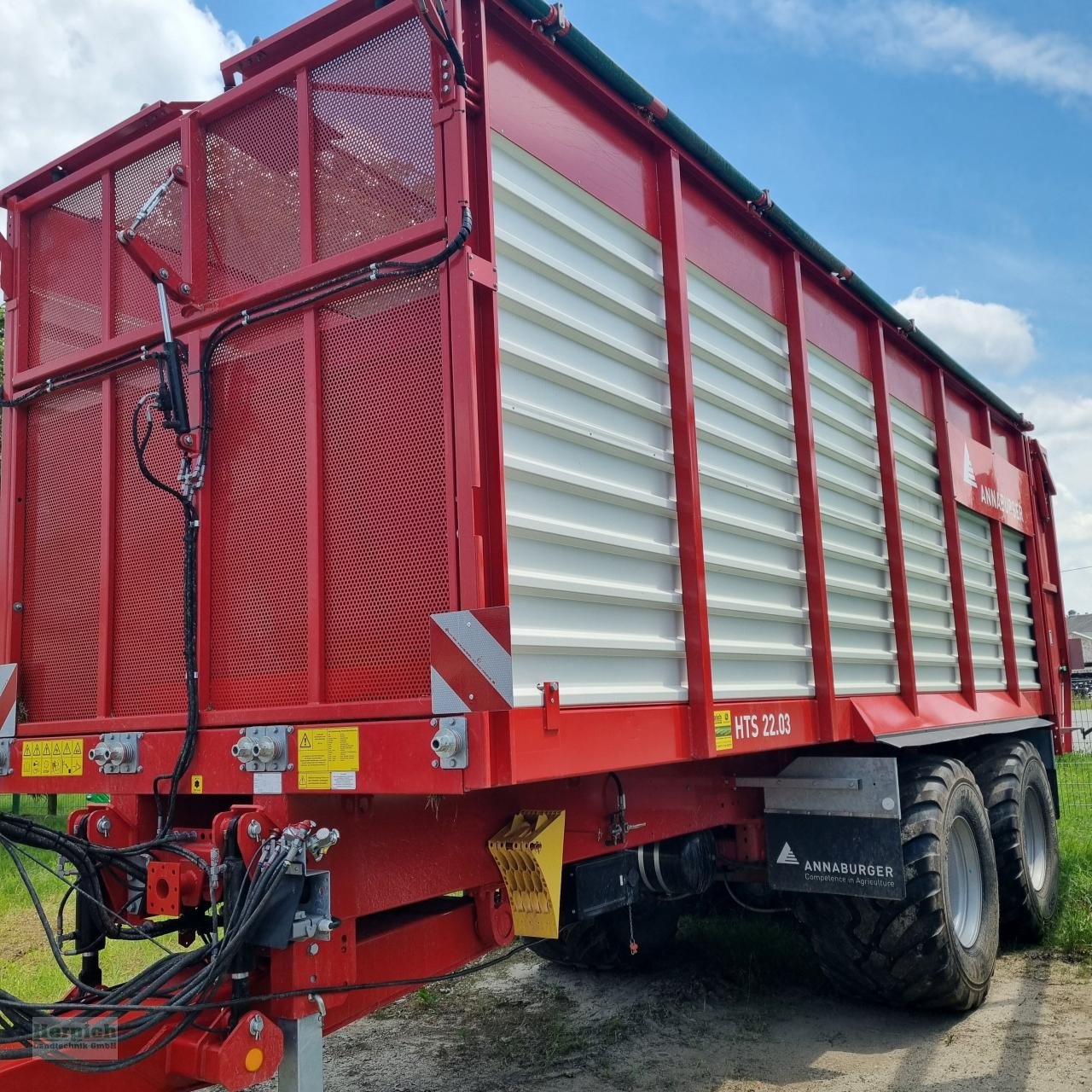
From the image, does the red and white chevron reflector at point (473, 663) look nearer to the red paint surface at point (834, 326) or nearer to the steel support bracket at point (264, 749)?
the steel support bracket at point (264, 749)

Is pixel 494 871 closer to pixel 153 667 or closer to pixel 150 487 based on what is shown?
pixel 153 667

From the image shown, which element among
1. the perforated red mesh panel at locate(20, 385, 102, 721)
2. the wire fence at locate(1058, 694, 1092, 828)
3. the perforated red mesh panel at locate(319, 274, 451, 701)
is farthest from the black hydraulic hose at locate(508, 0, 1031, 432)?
the wire fence at locate(1058, 694, 1092, 828)

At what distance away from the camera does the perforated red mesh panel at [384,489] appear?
9.18 ft

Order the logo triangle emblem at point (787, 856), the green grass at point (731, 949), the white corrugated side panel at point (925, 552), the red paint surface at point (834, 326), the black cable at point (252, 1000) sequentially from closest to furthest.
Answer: the black cable at point (252, 1000), the logo triangle emblem at point (787, 856), the red paint surface at point (834, 326), the white corrugated side panel at point (925, 552), the green grass at point (731, 949)

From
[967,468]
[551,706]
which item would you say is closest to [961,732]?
[967,468]

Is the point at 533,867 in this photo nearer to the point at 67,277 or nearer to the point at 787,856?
the point at 787,856

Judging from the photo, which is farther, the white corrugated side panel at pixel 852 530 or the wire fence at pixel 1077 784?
the wire fence at pixel 1077 784

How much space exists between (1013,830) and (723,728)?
338cm

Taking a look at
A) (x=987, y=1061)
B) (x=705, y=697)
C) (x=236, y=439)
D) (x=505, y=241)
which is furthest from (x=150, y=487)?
(x=987, y=1061)

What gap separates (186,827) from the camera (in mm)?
3285

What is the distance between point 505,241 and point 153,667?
1689 millimetres

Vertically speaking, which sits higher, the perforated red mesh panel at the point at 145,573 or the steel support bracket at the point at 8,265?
the steel support bracket at the point at 8,265

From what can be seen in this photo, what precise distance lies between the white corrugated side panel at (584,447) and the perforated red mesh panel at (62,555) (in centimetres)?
159

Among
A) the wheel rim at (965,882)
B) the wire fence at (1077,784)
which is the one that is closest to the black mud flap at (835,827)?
the wheel rim at (965,882)
